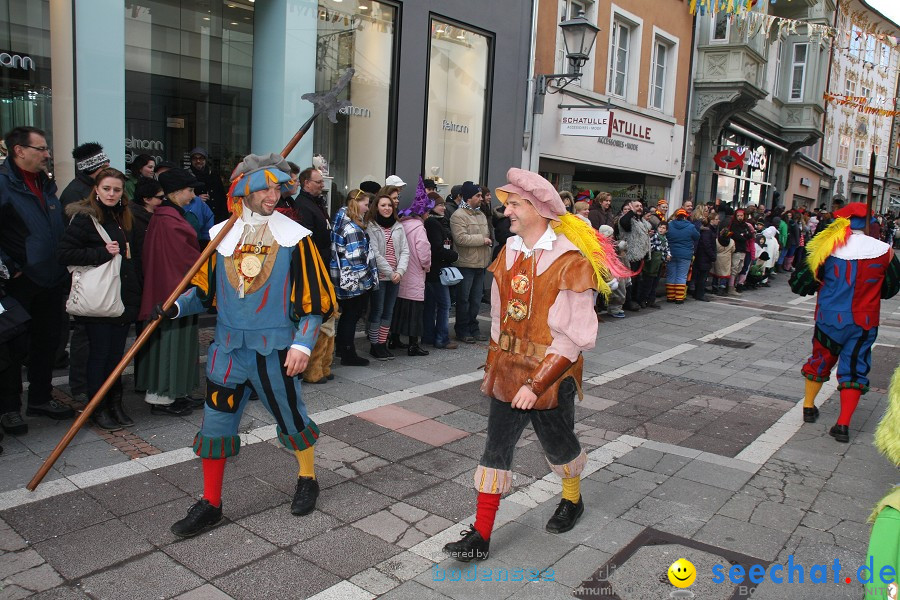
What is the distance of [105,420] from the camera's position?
204 inches

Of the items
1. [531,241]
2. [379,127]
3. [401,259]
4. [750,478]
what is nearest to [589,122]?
[379,127]

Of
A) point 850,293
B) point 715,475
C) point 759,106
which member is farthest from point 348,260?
point 759,106

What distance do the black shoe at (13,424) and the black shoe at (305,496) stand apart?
7.30 ft

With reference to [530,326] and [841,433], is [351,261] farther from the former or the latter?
[841,433]

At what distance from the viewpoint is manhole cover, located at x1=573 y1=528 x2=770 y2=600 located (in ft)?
11.0

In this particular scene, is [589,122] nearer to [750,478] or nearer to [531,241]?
[750,478]

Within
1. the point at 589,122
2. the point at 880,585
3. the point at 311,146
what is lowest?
the point at 880,585

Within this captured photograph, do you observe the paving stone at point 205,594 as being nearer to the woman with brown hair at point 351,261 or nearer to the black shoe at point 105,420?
the black shoe at point 105,420

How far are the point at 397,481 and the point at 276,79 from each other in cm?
668

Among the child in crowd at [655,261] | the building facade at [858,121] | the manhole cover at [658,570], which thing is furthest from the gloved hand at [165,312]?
the building facade at [858,121]

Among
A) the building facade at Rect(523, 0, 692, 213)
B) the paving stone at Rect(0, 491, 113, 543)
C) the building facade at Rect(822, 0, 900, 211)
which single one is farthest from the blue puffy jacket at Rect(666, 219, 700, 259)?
the building facade at Rect(822, 0, 900, 211)

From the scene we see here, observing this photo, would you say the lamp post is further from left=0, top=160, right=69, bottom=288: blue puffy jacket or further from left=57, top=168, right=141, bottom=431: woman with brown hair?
left=0, top=160, right=69, bottom=288: blue puffy jacket

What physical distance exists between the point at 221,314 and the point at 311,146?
6.52 meters

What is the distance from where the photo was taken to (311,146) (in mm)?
9867
